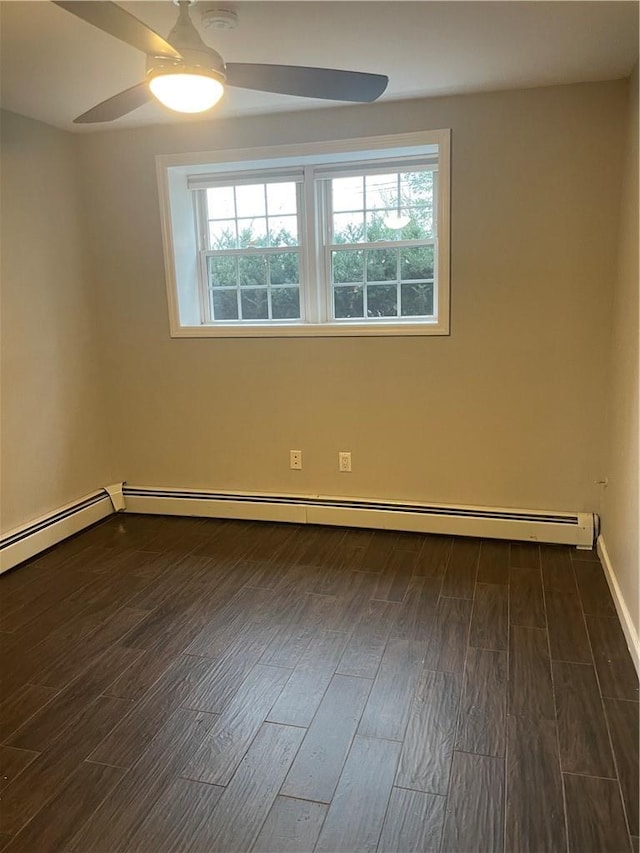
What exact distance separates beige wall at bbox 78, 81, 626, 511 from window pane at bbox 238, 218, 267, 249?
450 mm

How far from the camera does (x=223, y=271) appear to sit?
3918 millimetres

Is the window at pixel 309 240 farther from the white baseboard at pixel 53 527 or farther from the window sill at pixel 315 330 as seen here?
the white baseboard at pixel 53 527

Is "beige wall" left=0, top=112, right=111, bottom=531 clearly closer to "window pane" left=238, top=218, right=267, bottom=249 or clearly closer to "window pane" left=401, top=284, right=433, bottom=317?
"window pane" left=238, top=218, right=267, bottom=249

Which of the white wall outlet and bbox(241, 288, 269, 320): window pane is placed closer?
the white wall outlet

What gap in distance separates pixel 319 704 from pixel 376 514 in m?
1.57

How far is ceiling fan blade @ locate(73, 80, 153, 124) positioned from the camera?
2.16 meters

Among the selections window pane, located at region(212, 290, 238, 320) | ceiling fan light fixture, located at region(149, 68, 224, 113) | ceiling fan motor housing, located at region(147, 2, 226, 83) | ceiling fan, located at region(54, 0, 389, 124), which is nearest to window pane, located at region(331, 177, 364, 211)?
window pane, located at region(212, 290, 238, 320)

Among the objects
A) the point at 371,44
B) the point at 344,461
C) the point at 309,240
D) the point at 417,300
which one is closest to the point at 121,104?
the point at 371,44

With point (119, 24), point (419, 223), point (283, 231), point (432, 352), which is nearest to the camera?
point (119, 24)

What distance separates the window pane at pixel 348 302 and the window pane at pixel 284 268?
0.87 feet

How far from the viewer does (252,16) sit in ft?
7.17

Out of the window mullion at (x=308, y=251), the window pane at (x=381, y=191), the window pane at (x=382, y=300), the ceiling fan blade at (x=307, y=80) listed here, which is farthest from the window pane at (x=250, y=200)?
the ceiling fan blade at (x=307, y=80)

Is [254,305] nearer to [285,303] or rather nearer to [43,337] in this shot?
[285,303]

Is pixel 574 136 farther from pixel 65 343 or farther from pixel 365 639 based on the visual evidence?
pixel 65 343
